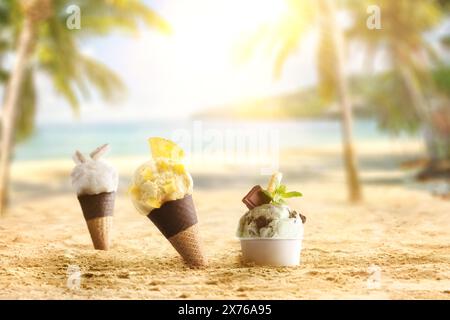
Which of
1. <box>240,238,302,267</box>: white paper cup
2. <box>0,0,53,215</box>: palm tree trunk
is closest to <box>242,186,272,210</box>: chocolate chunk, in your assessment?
<box>240,238,302,267</box>: white paper cup

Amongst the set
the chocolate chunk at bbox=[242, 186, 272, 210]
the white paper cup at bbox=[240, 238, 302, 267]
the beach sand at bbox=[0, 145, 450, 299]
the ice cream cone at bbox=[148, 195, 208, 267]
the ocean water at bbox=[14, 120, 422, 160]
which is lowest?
the beach sand at bbox=[0, 145, 450, 299]

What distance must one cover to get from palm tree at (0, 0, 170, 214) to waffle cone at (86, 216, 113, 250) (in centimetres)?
618

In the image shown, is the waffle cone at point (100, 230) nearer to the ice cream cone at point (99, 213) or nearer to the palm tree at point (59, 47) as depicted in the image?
the ice cream cone at point (99, 213)

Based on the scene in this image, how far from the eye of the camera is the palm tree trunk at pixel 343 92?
1402 cm

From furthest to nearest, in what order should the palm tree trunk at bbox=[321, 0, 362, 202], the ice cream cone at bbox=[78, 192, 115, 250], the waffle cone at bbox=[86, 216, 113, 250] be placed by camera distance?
1. the palm tree trunk at bbox=[321, 0, 362, 202]
2. the waffle cone at bbox=[86, 216, 113, 250]
3. the ice cream cone at bbox=[78, 192, 115, 250]

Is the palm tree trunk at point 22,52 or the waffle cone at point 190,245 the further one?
the palm tree trunk at point 22,52

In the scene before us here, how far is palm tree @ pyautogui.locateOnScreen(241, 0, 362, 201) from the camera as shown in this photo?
14109 millimetres

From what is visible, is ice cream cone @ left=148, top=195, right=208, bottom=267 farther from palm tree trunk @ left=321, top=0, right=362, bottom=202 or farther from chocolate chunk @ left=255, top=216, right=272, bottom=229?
palm tree trunk @ left=321, top=0, right=362, bottom=202

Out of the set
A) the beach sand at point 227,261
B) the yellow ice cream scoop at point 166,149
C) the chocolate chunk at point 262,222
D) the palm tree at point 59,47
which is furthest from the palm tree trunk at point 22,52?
the chocolate chunk at point 262,222

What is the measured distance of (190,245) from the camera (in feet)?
17.5

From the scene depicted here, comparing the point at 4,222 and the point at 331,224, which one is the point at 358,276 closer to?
the point at 331,224

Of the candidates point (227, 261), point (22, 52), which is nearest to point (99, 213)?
point (227, 261)

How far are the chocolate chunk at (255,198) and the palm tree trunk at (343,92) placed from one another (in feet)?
30.2

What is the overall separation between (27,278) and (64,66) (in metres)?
10.2
